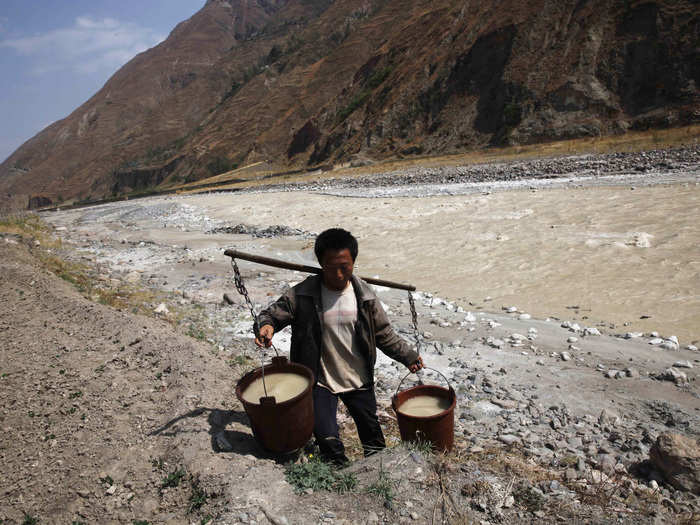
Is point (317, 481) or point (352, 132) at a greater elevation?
point (352, 132)


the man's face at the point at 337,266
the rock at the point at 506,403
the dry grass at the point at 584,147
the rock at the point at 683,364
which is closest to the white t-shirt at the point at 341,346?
the man's face at the point at 337,266

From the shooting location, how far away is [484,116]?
3875cm

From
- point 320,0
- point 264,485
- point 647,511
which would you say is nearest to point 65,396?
point 264,485

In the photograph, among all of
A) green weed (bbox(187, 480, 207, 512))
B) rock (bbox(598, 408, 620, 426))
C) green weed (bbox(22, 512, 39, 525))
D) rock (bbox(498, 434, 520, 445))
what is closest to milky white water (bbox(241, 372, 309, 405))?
green weed (bbox(187, 480, 207, 512))

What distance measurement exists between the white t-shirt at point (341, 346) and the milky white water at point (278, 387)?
0.21m

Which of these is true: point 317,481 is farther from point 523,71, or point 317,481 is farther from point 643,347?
point 523,71

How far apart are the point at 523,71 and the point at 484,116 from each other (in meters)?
4.40

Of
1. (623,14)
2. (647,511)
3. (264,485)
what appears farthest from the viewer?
(623,14)

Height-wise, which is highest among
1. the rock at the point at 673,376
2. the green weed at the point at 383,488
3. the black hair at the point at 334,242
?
the black hair at the point at 334,242

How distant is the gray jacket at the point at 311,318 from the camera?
3.63 metres

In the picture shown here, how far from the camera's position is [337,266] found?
349 centimetres

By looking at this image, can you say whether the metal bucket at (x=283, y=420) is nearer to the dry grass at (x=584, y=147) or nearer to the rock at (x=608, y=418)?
the rock at (x=608, y=418)

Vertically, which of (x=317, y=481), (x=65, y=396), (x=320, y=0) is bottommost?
(x=317, y=481)

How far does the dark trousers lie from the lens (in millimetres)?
3631
